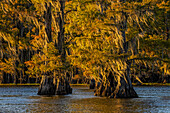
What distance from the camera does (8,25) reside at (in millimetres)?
74125

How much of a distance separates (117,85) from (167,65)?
4.80 m

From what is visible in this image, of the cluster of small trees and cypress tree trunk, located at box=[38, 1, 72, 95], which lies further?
cypress tree trunk, located at box=[38, 1, 72, 95]

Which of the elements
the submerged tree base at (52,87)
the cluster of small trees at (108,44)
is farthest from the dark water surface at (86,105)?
the submerged tree base at (52,87)

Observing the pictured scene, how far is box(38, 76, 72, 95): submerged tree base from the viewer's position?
47.4 metres

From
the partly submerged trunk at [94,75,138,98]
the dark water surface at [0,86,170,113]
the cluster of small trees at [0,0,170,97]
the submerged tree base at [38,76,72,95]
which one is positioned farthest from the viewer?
the submerged tree base at [38,76,72,95]

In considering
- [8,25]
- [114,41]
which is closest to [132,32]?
[114,41]

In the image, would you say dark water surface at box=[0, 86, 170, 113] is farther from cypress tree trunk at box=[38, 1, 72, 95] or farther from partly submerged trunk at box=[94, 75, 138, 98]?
cypress tree trunk at box=[38, 1, 72, 95]

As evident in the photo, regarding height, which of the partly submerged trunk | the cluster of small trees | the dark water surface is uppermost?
the cluster of small trees

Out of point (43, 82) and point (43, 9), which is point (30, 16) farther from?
point (43, 82)

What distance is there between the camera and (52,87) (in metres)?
48.0

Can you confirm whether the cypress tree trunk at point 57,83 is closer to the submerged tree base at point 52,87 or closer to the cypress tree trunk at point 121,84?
the submerged tree base at point 52,87

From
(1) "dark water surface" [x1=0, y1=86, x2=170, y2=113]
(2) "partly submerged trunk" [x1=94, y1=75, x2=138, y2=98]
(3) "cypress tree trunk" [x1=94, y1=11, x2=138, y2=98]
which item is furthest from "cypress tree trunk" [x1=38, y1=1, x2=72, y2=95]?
(1) "dark water surface" [x1=0, y1=86, x2=170, y2=113]

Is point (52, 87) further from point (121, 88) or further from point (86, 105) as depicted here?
point (86, 105)

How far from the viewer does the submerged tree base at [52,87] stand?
47406 mm
